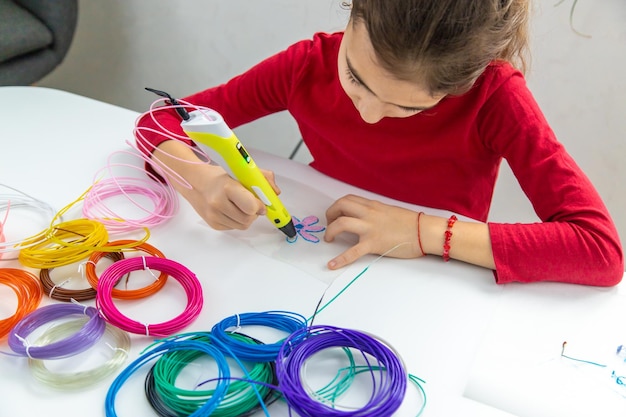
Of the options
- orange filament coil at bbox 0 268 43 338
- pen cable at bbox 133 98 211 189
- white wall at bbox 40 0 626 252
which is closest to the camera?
orange filament coil at bbox 0 268 43 338

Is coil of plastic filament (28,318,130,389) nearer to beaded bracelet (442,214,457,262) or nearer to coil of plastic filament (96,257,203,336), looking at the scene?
coil of plastic filament (96,257,203,336)

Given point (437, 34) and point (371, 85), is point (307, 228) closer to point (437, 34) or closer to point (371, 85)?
point (371, 85)

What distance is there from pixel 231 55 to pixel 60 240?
123 centimetres

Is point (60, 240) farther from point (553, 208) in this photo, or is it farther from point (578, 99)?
point (578, 99)

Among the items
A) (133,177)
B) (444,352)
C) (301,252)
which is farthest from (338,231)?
(133,177)

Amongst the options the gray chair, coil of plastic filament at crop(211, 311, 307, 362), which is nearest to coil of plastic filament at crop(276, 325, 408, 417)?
coil of plastic filament at crop(211, 311, 307, 362)

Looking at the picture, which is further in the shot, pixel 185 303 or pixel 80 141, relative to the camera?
pixel 80 141

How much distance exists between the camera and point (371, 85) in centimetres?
73

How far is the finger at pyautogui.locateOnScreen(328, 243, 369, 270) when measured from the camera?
80cm

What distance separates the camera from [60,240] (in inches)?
31.4

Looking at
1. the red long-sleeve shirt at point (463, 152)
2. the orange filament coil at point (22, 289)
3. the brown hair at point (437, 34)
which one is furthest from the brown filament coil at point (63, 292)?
the brown hair at point (437, 34)

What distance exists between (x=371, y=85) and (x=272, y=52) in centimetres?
117

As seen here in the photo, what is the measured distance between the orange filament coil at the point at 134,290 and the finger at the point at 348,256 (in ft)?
0.73

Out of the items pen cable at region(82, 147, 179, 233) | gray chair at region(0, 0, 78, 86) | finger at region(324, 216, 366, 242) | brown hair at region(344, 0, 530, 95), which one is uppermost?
brown hair at region(344, 0, 530, 95)
